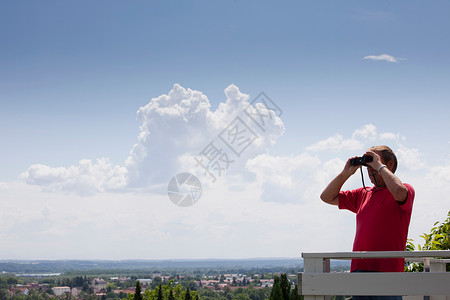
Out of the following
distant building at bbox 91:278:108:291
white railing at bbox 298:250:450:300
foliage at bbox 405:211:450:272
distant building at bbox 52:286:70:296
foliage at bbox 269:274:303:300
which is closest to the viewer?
white railing at bbox 298:250:450:300

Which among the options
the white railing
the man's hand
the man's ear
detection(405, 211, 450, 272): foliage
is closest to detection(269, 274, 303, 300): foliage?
detection(405, 211, 450, 272): foliage

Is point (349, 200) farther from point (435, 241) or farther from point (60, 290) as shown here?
point (60, 290)

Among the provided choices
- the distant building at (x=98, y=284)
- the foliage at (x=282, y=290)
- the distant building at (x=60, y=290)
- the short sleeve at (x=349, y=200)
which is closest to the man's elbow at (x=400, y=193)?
the short sleeve at (x=349, y=200)

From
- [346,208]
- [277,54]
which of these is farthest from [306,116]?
[346,208]

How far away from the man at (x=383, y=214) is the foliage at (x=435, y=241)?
1652 millimetres

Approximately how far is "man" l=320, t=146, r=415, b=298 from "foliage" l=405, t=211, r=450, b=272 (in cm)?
165

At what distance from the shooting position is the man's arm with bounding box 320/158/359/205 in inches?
114

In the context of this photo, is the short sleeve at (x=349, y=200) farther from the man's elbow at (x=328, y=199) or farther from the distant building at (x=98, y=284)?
the distant building at (x=98, y=284)

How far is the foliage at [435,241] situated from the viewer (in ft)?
13.8

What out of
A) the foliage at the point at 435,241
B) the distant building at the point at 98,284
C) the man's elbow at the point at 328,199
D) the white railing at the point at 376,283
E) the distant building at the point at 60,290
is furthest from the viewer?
the distant building at the point at 98,284

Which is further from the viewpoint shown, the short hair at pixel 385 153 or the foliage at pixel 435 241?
the foliage at pixel 435 241

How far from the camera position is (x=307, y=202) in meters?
38.8

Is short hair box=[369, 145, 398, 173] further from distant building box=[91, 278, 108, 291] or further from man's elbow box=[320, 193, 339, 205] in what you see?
distant building box=[91, 278, 108, 291]

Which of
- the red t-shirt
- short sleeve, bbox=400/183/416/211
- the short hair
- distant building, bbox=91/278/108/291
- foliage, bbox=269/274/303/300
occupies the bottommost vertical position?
distant building, bbox=91/278/108/291
